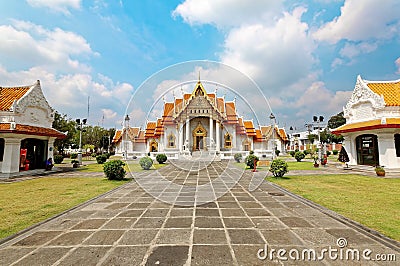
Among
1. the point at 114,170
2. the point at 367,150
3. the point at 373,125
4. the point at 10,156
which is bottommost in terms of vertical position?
the point at 114,170

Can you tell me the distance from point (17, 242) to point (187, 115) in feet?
87.7

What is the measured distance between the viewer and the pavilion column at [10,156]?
47.6 feet

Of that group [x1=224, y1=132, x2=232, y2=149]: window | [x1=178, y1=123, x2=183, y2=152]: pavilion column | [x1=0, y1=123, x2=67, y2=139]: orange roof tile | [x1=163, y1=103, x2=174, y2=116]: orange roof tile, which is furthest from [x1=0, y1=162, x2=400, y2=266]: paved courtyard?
[x1=163, y1=103, x2=174, y2=116]: orange roof tile

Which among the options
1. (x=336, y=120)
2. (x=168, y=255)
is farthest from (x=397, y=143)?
(x=336, y=120)

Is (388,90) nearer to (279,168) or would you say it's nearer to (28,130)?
(279,168)

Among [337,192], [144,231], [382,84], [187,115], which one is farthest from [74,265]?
[187,115]

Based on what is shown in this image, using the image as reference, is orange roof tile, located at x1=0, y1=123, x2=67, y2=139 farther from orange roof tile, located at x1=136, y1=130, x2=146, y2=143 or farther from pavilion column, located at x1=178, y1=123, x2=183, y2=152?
orange roof tile, located at x1=136, y1=130, x2=146, y2=143

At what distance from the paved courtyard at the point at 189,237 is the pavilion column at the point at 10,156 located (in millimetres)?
12354

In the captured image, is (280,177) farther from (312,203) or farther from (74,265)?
(74,265)

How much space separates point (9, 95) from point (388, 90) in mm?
31889

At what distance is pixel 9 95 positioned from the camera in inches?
673

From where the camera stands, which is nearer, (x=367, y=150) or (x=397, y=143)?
(x=397, y=143)

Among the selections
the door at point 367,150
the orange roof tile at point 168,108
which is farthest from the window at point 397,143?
the orange roof tile at point 168,108

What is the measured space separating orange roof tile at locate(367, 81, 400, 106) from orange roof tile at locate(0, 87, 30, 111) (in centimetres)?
2911
